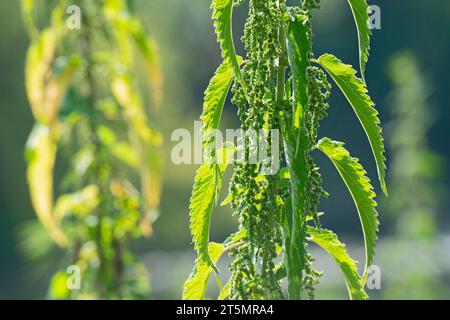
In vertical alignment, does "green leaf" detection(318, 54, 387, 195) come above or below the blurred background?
below

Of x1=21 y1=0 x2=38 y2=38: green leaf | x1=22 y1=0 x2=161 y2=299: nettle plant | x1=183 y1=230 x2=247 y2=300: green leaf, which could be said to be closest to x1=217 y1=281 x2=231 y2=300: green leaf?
x1=183 y1=230 x2=247 y2=300: green leaf

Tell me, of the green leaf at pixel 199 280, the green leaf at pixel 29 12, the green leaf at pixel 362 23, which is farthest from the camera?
the green leaf at pixel 29 12

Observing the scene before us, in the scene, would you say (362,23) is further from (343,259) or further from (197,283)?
(197,283)

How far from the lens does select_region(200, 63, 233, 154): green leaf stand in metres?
1.67

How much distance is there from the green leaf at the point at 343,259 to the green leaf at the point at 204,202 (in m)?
0.23

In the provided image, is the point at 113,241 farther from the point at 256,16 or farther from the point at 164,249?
the point at 164,249

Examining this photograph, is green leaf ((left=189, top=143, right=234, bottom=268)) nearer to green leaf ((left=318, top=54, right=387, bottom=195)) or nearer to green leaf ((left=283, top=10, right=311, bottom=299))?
green leaf ((left=283, top=10, right=311, bottom=299))

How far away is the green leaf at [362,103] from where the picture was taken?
5.43 ft

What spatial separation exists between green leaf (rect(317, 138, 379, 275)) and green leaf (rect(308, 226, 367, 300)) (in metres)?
0.07

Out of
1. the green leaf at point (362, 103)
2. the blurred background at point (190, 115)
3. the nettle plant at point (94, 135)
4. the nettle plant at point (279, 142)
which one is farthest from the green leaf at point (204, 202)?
the blurred background at point (190, 115)

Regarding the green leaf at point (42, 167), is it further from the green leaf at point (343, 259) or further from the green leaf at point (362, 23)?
the green leaf at point (362, 23)

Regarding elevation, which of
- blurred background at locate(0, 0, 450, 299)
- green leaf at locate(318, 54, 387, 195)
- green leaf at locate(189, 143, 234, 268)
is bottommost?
green leaf at locate(189, 143, 234, 268)

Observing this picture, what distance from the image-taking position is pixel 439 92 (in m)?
23.6

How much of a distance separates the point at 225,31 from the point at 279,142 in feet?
0.78
